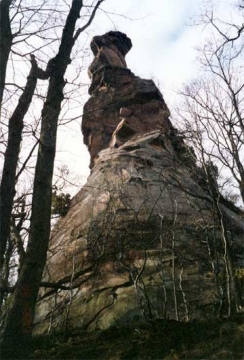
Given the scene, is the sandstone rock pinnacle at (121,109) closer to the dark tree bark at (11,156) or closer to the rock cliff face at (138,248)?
the rock cliff face at (138,248)

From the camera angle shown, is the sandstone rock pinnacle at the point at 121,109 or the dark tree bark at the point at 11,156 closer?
the dark tree bark at the point at 11,156

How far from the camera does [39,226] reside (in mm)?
4746

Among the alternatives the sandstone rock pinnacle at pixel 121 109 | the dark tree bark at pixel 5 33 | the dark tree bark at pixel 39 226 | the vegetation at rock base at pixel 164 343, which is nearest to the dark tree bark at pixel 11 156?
the dark tree bark at pixel 39 226

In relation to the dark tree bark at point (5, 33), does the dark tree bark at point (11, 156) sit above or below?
below

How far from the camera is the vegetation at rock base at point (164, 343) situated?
131 inches

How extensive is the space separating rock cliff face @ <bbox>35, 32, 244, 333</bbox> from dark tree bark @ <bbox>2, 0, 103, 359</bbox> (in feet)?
2.13

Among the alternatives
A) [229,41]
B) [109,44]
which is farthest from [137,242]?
[109,44]

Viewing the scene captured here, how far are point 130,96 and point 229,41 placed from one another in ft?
52.6

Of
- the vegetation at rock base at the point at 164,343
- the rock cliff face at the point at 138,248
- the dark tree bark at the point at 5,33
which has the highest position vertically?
the dark tree bark at the point at 5,33

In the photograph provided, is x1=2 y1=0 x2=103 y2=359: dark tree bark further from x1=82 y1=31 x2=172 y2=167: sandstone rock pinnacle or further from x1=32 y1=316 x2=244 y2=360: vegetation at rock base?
x1=82 y1=31 x2=172 y2=167: sandstone rock pinnacle

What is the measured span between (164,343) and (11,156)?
3943mm

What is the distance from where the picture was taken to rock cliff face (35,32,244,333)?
27.6 ft

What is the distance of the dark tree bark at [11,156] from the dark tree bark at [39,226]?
0.70 metres

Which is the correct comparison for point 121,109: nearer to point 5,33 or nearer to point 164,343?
point 5,33
